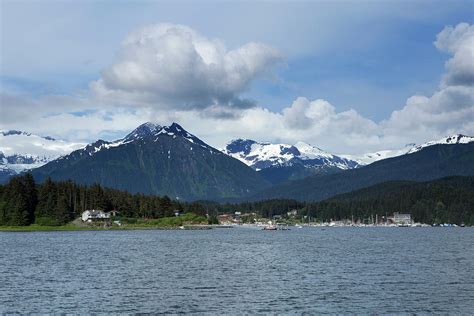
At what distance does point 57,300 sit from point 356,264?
51.8 meters

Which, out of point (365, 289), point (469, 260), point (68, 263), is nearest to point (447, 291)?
point (365, 289)

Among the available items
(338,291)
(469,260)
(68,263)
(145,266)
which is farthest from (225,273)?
(469,260)

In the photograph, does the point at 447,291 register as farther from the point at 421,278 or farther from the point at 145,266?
the point at 145,266

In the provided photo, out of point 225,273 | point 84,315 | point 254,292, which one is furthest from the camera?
point 225,273

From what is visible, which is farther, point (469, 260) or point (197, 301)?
point (469, 260)

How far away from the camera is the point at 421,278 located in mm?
77562

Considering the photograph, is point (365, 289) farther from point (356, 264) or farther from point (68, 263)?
point (68, 263)

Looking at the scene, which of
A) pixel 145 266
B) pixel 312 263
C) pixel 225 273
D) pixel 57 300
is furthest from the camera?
pixel 312 263

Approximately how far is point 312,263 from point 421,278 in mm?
24460

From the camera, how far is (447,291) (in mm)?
66062

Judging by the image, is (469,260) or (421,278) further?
(469,260)

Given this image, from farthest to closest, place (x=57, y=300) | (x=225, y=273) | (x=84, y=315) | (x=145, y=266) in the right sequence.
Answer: (x=145, y=266), (x=225, y=273), (x=57, y=300), (x=84, y=315)

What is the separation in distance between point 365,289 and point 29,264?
5413cm

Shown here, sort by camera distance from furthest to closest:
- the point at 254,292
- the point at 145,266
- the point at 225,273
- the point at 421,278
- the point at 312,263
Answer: the point at 312,263 < the point at 145,266 < the point at 225,273 < the point at 421,278 < the point at 254,292
